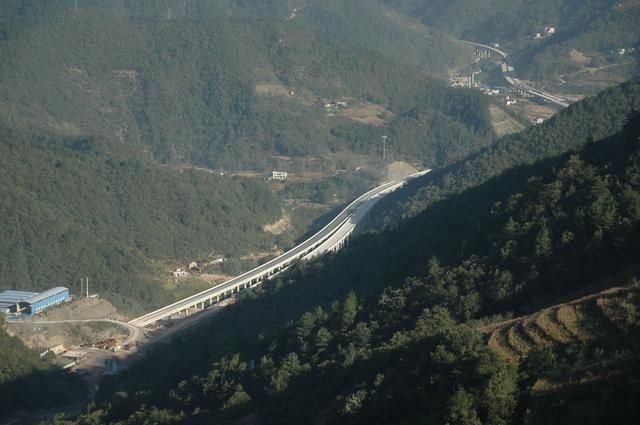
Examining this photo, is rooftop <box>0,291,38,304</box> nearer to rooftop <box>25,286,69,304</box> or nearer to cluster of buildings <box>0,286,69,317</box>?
cluster of buildings <box>0,286,69,317</box>

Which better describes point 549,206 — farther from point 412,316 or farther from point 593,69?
point 593,69

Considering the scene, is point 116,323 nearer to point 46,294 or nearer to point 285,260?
point 46,294

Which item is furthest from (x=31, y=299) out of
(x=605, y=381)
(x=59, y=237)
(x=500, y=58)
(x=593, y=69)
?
(x=500, y=58)

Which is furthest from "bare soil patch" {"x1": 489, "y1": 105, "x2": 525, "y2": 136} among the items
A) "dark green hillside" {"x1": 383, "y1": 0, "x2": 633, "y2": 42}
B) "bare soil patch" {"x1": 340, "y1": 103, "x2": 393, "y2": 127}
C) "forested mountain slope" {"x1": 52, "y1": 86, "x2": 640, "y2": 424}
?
"forested mountain slope" {"x1": 52, "y1": 86, "x2": 640, "y2": 424}

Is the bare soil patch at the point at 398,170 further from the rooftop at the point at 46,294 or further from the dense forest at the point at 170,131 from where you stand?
the rooftop at the point at 46,294

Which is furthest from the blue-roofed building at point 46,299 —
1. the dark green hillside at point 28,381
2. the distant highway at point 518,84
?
the distant highway at point 518,84
